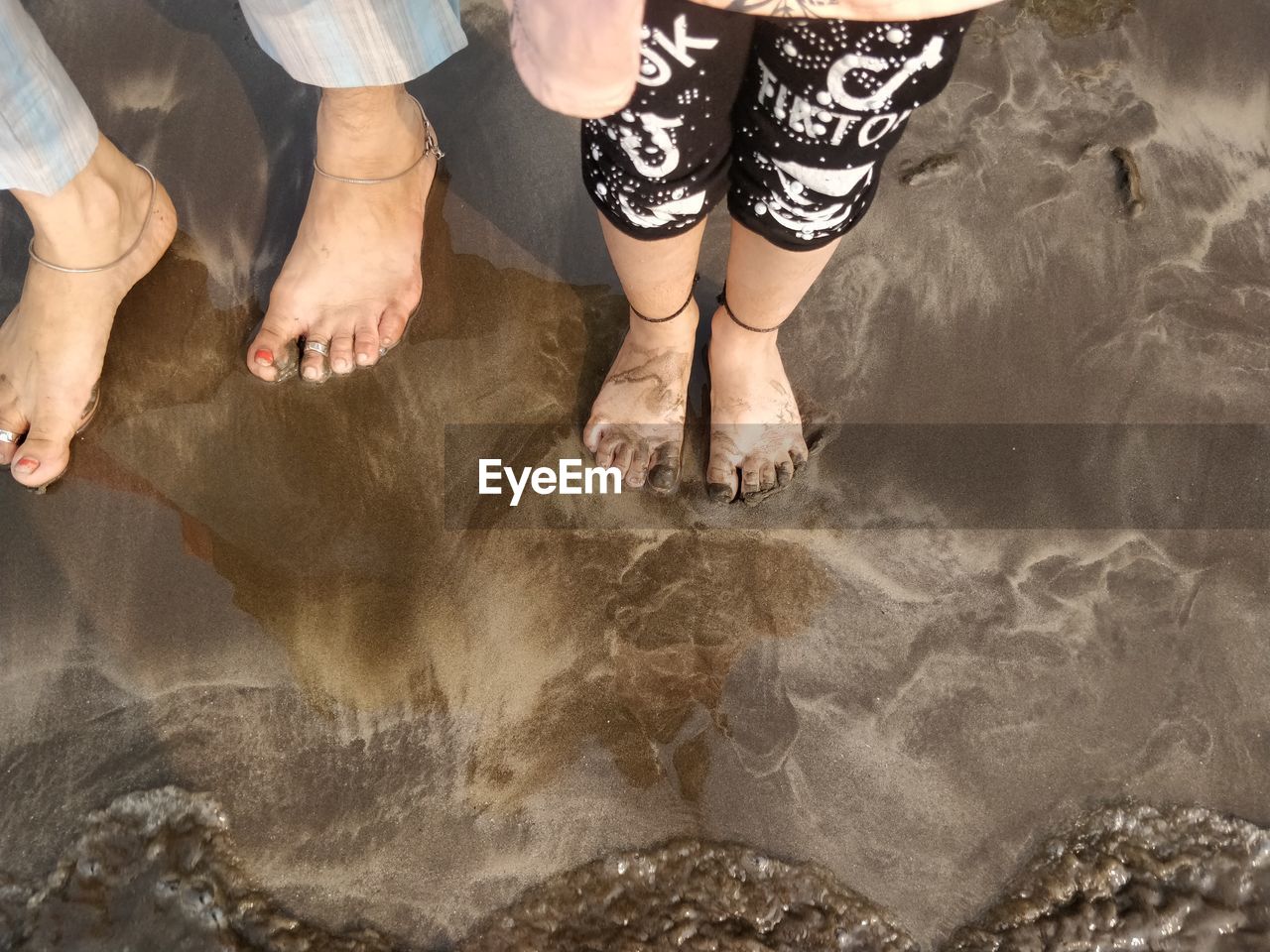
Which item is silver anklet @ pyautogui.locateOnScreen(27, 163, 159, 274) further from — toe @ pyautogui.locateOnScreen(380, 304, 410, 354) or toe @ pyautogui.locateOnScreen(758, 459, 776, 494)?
toe @ pyautogui.locateOnScreen(758, 459, 776, 494)

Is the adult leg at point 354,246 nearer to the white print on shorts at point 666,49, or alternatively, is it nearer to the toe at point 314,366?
the toe at point 314,366

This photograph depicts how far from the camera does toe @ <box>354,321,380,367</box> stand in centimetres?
171

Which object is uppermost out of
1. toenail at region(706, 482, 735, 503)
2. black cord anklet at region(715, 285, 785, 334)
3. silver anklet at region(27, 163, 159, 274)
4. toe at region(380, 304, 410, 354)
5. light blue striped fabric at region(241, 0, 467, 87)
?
light blue striped fabric at region(241, 0, 467, 87)

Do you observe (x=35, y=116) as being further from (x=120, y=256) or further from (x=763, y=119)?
(x=763, y=119)

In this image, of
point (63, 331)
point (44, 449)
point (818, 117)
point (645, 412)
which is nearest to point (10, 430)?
point (44, 449)

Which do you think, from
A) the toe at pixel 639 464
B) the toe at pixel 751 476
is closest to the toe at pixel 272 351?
the toe at pixel 639 464

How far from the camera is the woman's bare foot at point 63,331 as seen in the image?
5.34 feet

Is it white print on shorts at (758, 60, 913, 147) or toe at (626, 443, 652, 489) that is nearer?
white print on shorts at (758, 60, 913, 147)

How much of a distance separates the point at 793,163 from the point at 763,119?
65 mm

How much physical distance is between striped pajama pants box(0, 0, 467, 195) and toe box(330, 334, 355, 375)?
0.49m

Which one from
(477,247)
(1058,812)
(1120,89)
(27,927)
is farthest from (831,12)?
(27,927)

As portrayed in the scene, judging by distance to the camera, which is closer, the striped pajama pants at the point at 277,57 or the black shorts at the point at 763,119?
the black shorts at the point at 763,119

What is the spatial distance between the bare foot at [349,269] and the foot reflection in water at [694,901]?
2.94ft

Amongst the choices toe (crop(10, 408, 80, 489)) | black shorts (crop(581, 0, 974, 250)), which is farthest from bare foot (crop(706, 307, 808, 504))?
toe (crop(10, 408, 80, 489))
